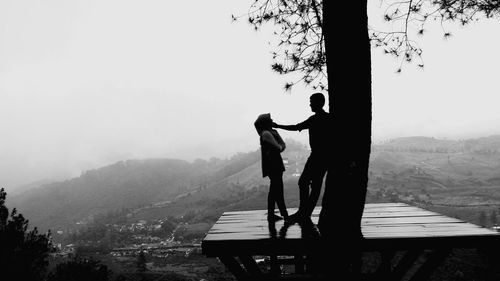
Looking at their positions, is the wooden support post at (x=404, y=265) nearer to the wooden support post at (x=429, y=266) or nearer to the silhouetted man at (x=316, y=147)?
the wooden support post at (x=429, y=266)

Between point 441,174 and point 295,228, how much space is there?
211710mm

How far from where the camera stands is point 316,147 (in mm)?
4633

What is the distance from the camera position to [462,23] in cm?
546

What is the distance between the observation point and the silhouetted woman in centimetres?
500

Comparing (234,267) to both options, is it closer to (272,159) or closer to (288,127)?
(272,159)

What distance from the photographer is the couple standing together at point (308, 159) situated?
15.1 ft

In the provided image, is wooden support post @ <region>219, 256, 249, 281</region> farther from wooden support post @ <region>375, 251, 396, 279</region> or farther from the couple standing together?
wooden support post @ <region>375, 251, 396, 279</region>

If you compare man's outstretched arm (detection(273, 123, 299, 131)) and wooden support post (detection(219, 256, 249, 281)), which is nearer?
wooden support post (detection(219, 256, 249, 281))

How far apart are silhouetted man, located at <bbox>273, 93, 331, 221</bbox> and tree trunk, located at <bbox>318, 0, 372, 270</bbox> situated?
0.49 metres

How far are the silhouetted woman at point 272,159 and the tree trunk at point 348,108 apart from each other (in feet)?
3.50

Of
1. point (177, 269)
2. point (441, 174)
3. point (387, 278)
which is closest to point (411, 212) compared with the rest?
point (387, 278)

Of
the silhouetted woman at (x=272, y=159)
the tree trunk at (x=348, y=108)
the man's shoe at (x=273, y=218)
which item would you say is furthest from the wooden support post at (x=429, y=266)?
the man's shoe at (x=273, y=218)

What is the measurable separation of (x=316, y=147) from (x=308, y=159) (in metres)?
0.19

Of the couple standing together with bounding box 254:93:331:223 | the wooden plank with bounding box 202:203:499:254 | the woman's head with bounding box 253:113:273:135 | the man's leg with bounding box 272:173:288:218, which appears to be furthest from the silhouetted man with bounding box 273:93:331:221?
the wooden plank with bounding box 202:203:499:254
